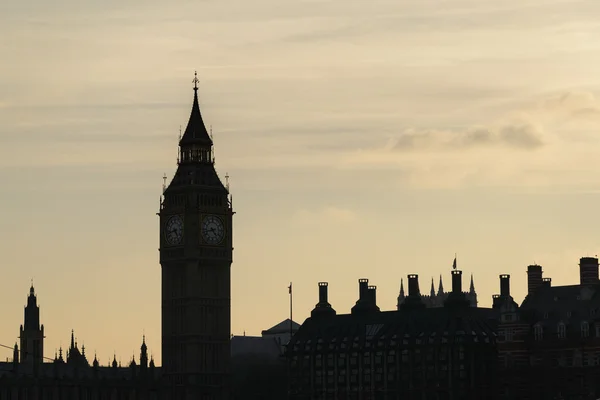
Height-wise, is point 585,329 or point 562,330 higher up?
point 562,330

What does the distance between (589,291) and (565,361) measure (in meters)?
6.92

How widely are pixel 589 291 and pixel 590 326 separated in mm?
4230

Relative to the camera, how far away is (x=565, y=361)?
198 m

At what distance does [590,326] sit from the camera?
196 metres

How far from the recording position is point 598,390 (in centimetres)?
19375

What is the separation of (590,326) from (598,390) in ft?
20.3

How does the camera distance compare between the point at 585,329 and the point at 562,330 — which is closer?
the point at 585,329

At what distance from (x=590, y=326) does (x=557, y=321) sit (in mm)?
4372

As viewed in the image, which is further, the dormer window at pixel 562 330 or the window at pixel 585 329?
the dormer window at pixel 562 330

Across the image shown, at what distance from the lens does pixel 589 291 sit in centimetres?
19912

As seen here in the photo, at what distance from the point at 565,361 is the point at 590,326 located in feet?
14.5

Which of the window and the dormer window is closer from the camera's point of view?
the window

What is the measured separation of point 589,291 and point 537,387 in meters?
10.2
